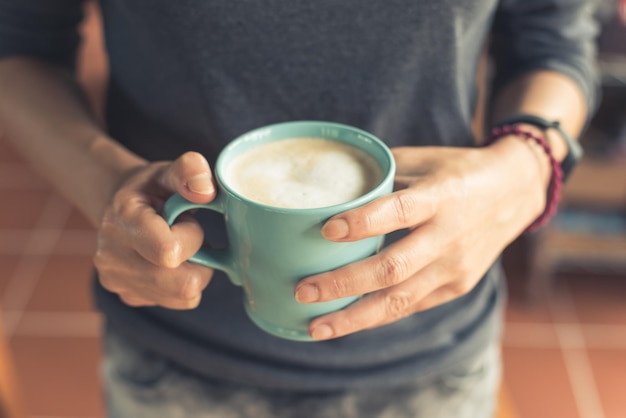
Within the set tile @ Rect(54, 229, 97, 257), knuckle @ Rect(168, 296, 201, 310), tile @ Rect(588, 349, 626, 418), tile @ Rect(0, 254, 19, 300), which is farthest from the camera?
tile @ Rect(54, 229, 97, 257)

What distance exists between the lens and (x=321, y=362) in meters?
0.70

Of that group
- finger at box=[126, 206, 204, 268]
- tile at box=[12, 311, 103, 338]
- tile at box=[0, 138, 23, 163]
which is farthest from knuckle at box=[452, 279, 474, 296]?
tile at box=[0, 138, 23, 163]

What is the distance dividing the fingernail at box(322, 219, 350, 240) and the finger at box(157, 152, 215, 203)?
3.8 inches

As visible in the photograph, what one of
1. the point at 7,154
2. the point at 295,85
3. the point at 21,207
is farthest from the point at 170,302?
the point at 7,154

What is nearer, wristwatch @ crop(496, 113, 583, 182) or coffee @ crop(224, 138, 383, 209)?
coffee @ crop(224, 138, 383, 209)

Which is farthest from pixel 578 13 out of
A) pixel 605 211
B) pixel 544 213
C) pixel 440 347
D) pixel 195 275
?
pixel 605 211

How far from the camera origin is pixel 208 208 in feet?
1.82

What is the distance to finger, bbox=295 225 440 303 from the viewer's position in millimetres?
510

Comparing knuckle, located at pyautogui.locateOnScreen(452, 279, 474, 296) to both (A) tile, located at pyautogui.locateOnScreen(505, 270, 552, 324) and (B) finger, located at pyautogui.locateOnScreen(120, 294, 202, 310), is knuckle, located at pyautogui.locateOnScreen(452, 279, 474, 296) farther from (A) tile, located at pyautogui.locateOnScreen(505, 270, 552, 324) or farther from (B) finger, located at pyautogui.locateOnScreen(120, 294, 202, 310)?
(A) tile, located at pyautogui.locateOnScreen(505, 270, 552, 324)

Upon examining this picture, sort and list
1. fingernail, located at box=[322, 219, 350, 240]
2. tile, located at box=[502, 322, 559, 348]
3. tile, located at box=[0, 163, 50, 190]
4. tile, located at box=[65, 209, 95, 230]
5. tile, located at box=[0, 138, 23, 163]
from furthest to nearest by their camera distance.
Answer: tile, located at box=[0, 138, 23, 163]
tile, located at box=[0, 163, 50, 190]
tile, located at box=[65, 209, 95, 230]
tile, located at box=[502, 322, 559, 348]
fingernail, located at box=[322, 219, 350, 240]

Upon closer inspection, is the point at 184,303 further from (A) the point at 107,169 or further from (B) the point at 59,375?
(B) the point at 59,375

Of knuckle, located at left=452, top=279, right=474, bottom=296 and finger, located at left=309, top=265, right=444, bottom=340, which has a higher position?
finger, located at left=309, top=265, right=444, bottom=340

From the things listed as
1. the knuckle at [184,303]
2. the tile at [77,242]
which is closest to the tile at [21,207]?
the tile at [77,242]

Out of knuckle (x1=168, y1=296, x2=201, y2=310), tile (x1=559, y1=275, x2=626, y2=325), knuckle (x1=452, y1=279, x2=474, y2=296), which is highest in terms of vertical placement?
knuckle (x1=168, y1=296, x2=201, y2=310)
